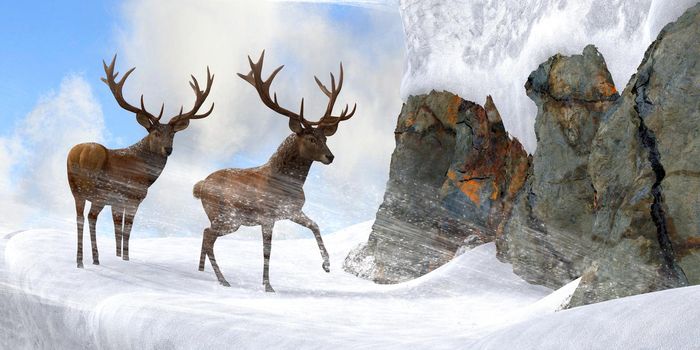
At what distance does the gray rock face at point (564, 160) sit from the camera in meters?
7.28

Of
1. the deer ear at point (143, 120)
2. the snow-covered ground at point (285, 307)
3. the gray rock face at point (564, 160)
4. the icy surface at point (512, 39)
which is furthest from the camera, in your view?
the deer ear at point (143, 120)

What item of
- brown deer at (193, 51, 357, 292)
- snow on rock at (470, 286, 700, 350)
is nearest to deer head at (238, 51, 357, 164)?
brown deer at (193, 51, 357, 292)

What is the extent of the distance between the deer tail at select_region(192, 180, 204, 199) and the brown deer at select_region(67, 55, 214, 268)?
1.44 feet

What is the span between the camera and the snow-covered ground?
291cm

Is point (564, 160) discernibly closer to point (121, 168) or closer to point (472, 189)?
point (472, 189)

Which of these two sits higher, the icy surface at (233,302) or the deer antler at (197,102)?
the deer antler at (197,102)

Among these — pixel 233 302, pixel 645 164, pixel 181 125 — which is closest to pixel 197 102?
pixel 181 125

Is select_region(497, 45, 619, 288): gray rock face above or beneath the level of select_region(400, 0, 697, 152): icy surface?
beneath

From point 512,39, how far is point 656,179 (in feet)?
11.6

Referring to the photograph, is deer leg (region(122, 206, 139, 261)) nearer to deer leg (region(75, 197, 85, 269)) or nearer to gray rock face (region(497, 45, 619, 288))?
deer leg (region(75, 197, 85, 269))

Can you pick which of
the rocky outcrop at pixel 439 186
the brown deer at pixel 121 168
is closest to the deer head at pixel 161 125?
the brown deer at pixel 121 168

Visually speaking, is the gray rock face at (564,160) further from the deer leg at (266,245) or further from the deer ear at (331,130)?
the deer leg at (266,245)

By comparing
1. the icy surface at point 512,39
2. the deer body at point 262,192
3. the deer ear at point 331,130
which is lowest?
the deer body at point 262,192

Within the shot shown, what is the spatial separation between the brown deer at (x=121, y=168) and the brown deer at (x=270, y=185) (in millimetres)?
643
